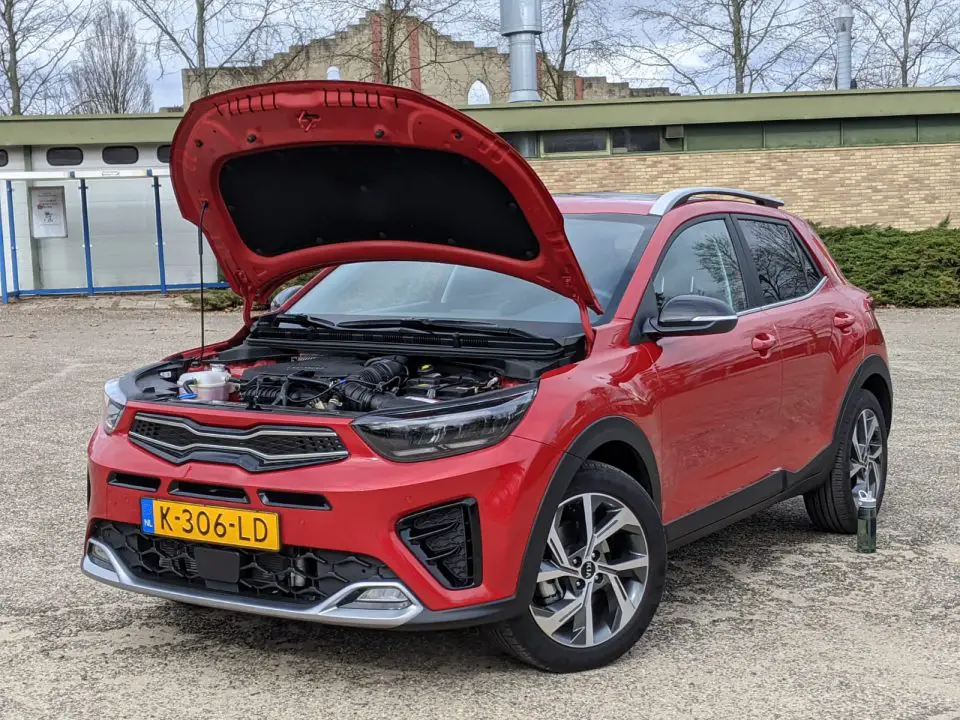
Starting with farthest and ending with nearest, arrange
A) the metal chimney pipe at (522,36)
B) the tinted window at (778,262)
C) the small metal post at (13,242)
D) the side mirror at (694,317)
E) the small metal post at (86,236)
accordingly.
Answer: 1. the metal chimney pipe at (522,36)
2. the small metal post at (86,236)
3. the small metal post at (13,242)
4. the tinted window at (778,262)
5. the side mirror at (694,317)

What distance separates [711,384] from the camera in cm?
448

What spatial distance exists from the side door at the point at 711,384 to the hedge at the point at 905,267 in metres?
15.1

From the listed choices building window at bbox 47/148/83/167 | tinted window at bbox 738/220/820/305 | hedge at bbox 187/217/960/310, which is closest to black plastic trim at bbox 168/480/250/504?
tinted window at bbox 738/220/820/305

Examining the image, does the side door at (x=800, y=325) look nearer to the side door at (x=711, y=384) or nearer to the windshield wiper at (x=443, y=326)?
the side door at (x=711, y=384)

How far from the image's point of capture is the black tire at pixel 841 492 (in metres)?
5.60

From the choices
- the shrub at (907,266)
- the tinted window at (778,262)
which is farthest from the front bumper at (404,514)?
the shrub at (907,266)

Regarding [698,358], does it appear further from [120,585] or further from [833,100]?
[833,100]

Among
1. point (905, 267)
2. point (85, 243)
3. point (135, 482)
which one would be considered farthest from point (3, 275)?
point (135, 482)

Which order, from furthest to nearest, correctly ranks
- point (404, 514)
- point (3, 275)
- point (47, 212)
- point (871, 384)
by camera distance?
point (47, 212) → point (3, 275) → point (871, 384) → point (404, 514)

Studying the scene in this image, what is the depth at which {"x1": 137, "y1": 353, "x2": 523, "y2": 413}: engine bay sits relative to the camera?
3.81 metres

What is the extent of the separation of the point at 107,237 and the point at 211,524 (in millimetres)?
19968

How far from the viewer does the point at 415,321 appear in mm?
4496

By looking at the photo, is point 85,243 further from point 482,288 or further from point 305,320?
point 482,288

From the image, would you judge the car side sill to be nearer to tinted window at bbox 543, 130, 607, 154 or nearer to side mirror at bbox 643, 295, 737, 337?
side mirror at bbox 643, 295, 737, 337
